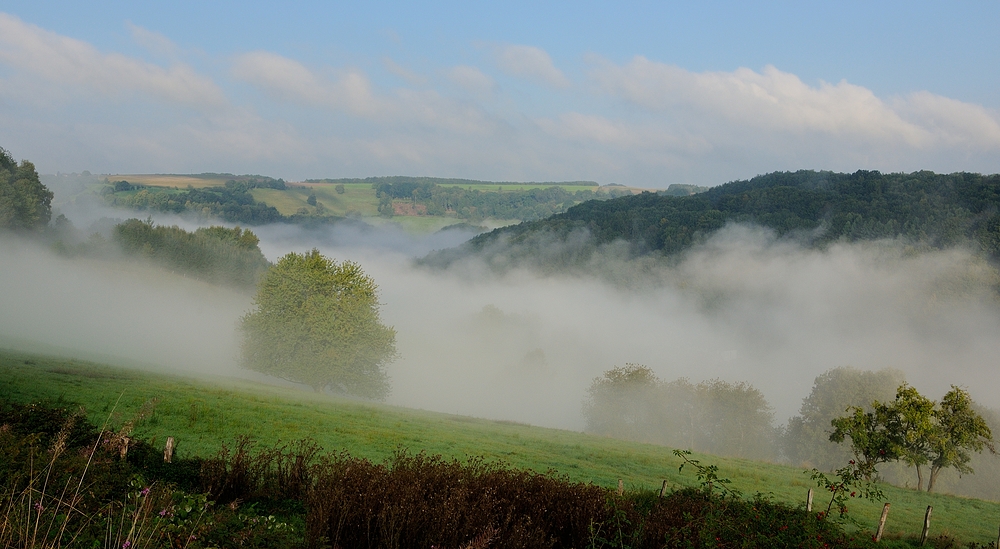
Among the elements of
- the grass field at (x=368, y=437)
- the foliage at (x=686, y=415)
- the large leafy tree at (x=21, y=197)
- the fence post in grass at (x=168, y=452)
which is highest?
the large leafy tree at (x=21, y=197)

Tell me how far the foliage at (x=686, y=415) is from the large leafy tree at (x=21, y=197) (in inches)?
3313

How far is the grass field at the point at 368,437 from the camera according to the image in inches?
807

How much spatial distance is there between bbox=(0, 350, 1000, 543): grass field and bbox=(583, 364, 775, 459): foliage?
41185 millimetres

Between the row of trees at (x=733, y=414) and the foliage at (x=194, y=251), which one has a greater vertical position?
the foliage at (x=194, y=251)

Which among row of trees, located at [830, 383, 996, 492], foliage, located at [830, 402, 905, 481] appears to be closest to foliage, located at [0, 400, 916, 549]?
foliage, located at [830, 402, 905, 481]

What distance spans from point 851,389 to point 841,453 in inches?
335

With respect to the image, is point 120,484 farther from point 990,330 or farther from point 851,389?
point 990,330

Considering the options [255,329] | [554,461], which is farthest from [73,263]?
[554,461]

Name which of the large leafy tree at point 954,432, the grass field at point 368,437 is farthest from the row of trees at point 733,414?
the grass field at point 368,437

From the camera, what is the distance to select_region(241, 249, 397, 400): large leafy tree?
167 ft

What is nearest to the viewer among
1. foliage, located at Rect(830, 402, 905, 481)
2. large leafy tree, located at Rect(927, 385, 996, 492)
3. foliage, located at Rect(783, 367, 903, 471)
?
foliage, located at Rect(830, 402, 905, 481)

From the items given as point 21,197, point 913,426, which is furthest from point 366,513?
point 21,197

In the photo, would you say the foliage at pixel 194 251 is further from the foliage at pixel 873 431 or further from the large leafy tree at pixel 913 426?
the large leafy tree at pixel 913 426

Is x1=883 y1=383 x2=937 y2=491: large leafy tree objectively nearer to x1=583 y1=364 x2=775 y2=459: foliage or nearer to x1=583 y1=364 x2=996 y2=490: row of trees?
x1=583 y1=364 x2=996 y2=490: row of trees
